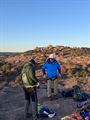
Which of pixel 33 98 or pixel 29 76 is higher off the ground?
pixel 29 76

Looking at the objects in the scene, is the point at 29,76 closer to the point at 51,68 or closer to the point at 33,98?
the point at 33,98

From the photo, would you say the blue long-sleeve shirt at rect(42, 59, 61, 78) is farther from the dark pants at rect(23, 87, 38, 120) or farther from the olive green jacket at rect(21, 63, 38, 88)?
the olive green jacket at rect(21, 63, 38, 88)

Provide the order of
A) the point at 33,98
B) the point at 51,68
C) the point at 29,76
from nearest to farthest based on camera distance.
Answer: the point at 29,76
the point at 33,98
the point at 51,68

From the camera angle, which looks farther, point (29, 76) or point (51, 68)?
point (51, 68)

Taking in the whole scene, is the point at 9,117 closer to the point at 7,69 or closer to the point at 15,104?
the point at 15,104

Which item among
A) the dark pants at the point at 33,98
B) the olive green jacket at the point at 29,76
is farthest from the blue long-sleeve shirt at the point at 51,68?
the olive green jacket at the point at 29,76

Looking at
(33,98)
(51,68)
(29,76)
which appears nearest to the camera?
(29,76)

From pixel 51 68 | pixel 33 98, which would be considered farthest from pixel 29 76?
pixel 51 68

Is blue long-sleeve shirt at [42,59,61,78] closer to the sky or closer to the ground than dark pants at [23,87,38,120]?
closer to the sky

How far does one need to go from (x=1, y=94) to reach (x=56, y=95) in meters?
3.28

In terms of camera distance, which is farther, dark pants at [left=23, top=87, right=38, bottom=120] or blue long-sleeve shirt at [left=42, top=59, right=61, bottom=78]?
blue long-sleeve shirt at [left=42, top=59, right=61, bottom=78]

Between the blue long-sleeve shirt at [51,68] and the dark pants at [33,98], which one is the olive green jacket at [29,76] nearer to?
the dark pants at [33,98]

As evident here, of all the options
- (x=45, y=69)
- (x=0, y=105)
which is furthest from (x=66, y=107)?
(x=0, y=105)

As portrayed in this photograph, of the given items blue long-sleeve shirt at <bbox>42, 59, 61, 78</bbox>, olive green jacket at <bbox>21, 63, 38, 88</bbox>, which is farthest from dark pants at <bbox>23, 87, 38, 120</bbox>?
blue long-sleeve shirt at <bbox>42, 59, 61, 78</bbox>
